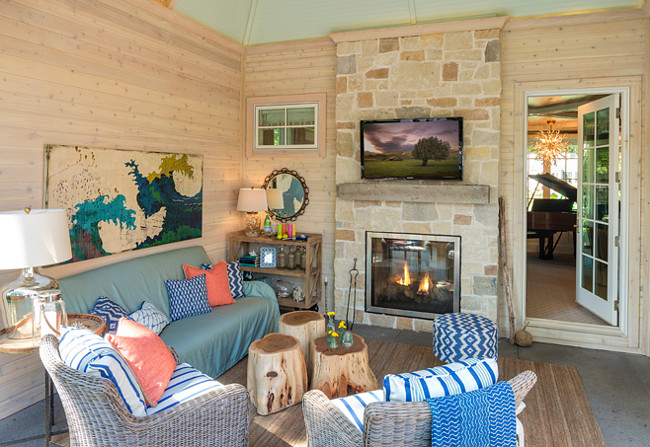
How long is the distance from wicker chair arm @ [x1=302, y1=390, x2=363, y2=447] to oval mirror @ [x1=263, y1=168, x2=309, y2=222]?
3.23 m

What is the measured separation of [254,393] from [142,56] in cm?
280

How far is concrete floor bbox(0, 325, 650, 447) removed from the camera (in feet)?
9.12

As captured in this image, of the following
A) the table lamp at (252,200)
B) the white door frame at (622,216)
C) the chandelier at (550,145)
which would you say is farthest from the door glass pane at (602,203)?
the chandelier at (550,145)

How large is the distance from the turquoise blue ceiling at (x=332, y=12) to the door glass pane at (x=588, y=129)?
1060mm

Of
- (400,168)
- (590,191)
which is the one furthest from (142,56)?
(590,191)

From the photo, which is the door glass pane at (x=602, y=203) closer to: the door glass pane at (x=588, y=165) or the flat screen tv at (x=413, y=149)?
the door glass pane at (x=588, y=165)

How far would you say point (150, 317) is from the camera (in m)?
3.30

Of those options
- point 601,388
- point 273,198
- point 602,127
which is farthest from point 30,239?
point 602,127

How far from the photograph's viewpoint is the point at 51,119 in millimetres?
3109

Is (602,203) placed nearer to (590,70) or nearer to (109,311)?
(590,70)

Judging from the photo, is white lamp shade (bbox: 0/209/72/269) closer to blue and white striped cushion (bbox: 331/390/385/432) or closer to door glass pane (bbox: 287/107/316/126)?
blue and white striped cushion (bbox: 331/390/385/432)

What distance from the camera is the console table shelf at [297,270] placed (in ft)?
15.7

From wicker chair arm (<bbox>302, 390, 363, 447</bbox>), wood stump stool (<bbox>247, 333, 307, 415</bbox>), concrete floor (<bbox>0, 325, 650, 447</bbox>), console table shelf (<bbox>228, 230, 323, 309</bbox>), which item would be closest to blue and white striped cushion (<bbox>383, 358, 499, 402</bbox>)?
wicker chair arm (<bbox>302, 390, 363, 447</bbox>)

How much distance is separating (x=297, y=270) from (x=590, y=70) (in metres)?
3.29
